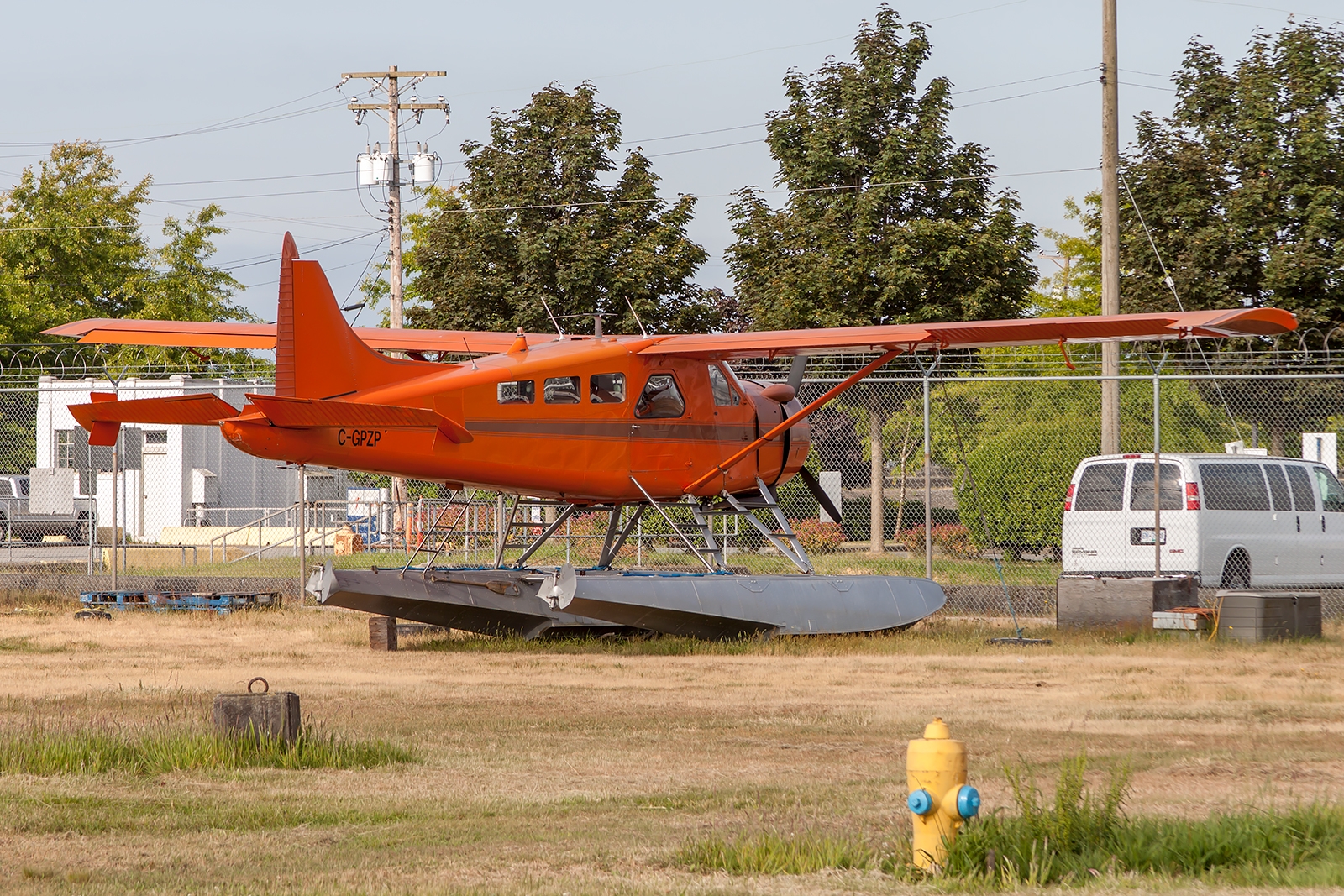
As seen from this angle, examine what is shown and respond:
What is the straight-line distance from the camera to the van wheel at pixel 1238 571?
1636cm

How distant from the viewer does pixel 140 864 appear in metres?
5.39

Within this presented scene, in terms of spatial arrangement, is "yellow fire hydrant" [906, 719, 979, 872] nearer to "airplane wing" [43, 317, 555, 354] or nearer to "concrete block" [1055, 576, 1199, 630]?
"concrete block" [1055, 576, 1199, 630]

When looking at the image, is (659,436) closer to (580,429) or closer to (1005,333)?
(580,429)

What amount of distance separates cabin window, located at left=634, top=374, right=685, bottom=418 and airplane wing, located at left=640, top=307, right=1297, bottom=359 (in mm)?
336

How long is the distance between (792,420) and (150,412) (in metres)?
6.41

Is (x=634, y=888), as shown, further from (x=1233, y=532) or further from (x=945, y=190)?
(x=945, y=190)

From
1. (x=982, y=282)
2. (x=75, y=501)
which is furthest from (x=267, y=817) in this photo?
(x=75, y=501)

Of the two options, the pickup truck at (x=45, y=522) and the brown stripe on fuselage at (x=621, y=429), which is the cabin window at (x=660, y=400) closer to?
the brown stripe on fuselage at (x=621, y=429)

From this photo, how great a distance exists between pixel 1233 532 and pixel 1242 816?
11.6 meters

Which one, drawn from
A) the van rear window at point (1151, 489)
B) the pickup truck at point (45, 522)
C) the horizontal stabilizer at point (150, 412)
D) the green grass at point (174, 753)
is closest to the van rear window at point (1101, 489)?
the van rear window at point (1151, 489)

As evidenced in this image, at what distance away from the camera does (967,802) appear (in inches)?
195

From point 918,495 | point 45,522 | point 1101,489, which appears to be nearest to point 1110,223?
point 1101,489

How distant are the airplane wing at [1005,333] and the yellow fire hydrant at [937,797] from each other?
8.25 m

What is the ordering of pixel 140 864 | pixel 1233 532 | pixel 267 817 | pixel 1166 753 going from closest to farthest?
pixel 140 864 → pixel 267 817 → pixel 1166 753 → pixel 1233 532
